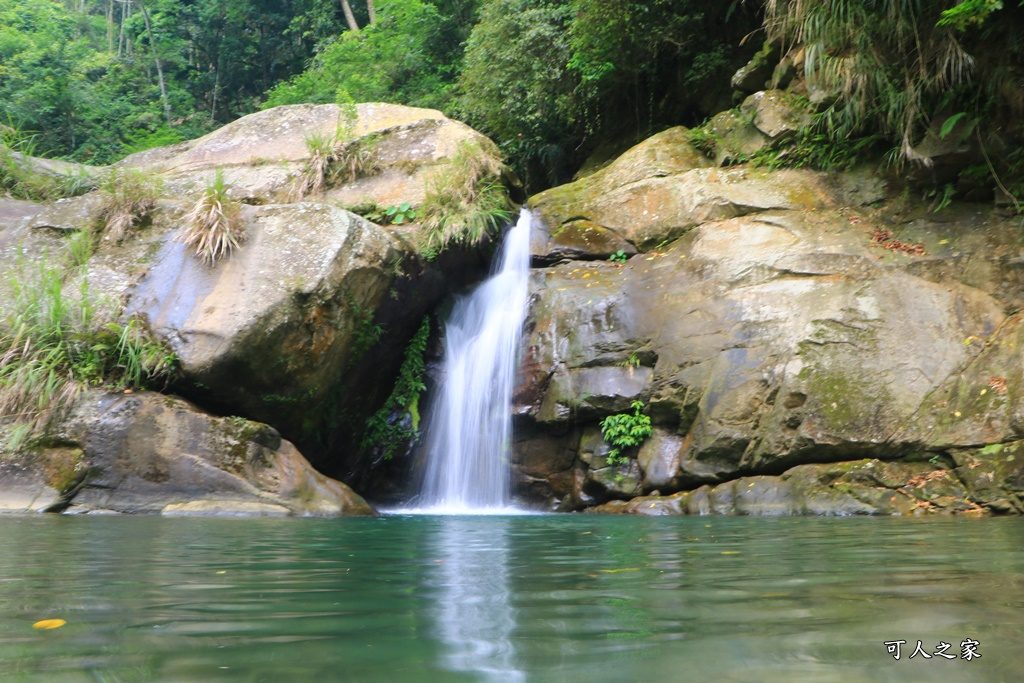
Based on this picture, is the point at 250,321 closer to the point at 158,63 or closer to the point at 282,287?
the point at 282,287

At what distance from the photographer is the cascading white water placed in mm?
9477

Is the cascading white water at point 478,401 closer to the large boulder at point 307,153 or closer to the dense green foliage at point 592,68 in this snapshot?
the large boulder at point 307,153

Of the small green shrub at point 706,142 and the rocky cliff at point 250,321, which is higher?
the small green shrub at point 706,142

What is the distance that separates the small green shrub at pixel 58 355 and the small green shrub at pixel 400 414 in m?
2.84

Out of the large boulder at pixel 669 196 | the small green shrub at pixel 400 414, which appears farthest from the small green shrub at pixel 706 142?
the small green shrub at pixel 400 414

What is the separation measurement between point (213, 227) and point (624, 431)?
16.3 ft

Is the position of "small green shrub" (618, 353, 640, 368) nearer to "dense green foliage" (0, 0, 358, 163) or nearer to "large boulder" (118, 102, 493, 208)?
"large boulder" (118, 102, 493, 208)

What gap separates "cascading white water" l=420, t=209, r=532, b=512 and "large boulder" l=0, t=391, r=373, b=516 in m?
1.86

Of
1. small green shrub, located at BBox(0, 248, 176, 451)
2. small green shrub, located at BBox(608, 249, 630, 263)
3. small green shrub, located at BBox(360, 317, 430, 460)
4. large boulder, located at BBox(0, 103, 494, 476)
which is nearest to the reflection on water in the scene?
large boulder, located at BBox(0, 103, 494, 476)

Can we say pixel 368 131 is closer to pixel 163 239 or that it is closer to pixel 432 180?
pixel 432 180

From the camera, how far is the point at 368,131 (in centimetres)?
1213

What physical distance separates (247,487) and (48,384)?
7.02ft

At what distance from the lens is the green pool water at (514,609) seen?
1.80m

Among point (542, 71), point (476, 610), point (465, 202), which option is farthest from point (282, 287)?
point (542, 71)
